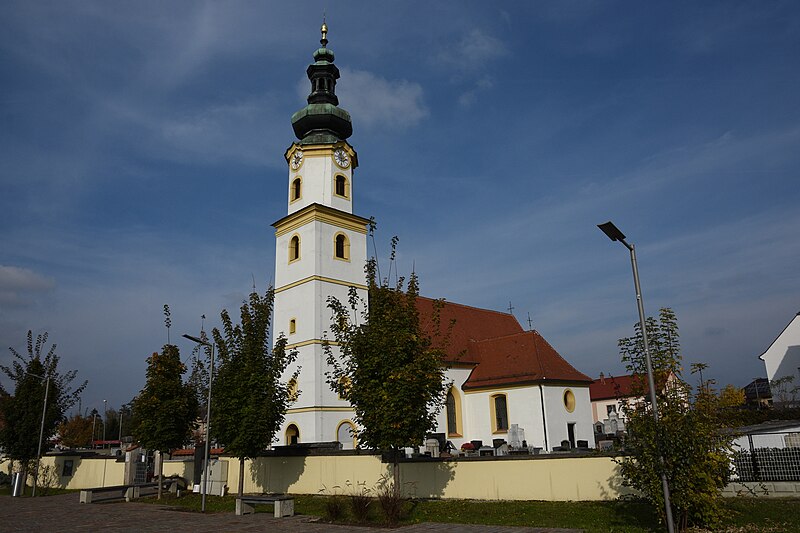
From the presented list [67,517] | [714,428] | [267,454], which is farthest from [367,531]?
[267,454]

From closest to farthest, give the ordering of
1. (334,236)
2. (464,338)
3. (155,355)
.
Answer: (155,355) < (334,236) < (464,338)

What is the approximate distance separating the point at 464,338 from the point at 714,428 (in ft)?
87.2

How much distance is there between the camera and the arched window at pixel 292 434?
29969 mm

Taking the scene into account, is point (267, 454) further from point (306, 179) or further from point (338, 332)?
point (306, 179)

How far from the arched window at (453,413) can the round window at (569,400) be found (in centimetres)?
598

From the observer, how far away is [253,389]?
20.5 metres

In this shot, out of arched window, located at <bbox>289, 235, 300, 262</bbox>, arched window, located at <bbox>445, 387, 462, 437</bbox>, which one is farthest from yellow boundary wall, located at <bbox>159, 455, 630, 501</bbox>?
arched window, located at <bbox>445, 387, 462, 437</bbox>

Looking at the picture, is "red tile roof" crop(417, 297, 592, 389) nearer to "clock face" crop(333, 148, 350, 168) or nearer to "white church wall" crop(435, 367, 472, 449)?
"white church wall" crop(435, 367, 472, 449)

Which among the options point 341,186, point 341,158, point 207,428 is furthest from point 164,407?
point 341,158

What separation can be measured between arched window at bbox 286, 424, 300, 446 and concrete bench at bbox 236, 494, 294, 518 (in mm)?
10912

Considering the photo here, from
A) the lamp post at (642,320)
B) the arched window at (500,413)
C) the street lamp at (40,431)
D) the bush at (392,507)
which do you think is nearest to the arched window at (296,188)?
the street lamp at (40,431)

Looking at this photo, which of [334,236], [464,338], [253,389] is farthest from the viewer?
[464,338]

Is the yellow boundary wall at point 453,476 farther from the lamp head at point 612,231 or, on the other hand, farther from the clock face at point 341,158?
the clock face at point 341,158

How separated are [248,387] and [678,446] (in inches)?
550
